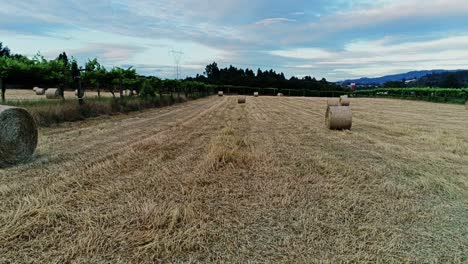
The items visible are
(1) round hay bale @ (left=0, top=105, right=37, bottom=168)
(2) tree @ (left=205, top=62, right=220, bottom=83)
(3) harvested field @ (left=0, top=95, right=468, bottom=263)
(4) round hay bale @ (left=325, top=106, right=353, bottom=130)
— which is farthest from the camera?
(2) tree @ (left=205, top=62, right=220, bottom=83)

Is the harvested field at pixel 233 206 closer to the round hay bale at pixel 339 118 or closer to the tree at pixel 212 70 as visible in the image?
the round hay bale at pixel 339 118

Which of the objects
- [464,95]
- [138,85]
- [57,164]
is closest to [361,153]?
[57,164]

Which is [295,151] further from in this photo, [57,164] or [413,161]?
[57,164]

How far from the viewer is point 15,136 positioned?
21.3 feet

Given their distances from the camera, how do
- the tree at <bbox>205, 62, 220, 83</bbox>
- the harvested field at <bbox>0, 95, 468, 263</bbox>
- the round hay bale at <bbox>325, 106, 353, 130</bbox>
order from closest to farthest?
the harvested field at <bbox>0, 95, 468, 263</bbox> < the round hay bale at <bbox>325, 106, 353, 130</bbox> < the tree at <bbox>205, 62, 220, 83</bbox>

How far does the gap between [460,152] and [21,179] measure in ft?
31.9

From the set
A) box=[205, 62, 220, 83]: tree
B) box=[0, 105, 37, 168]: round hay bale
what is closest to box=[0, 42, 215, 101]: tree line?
box=[0, 105, 37, 168]: round hay bale

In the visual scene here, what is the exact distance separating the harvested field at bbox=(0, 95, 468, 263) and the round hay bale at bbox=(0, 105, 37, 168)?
380 millimetres

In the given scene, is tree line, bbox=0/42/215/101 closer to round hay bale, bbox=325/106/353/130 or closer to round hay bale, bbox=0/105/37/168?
round hay bale, bbox=0/105/37/168

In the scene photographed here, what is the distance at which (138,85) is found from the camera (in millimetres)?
23828

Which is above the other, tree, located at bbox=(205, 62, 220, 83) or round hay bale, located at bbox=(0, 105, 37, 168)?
tree, located at bbox=(205, 62, 220, 83)

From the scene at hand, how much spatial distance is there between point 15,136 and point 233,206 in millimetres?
5048

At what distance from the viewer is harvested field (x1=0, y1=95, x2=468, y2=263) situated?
10.6 ft

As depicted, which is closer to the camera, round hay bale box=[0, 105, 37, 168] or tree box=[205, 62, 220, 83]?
round hay bale box=[0, 105, 37, 168]
